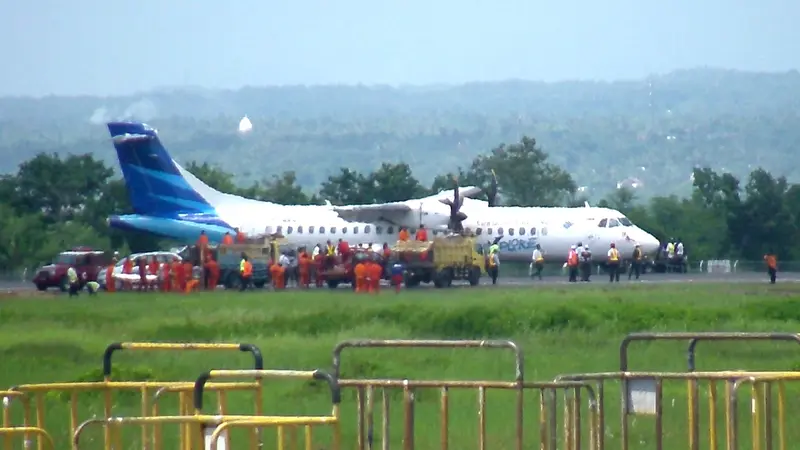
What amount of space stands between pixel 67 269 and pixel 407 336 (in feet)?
68.1

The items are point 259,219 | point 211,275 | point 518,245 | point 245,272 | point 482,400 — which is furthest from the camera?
point 259,219

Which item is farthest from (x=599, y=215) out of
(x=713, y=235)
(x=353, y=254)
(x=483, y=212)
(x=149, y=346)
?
(x=149, y=346)

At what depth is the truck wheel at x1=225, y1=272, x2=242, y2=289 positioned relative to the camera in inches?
1739

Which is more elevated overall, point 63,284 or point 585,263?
point 585,263

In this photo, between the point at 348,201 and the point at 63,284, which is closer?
the point at 63,284

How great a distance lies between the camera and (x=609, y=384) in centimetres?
1775

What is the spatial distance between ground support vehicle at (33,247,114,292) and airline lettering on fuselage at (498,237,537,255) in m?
11.5

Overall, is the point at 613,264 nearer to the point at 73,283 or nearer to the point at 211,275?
the point at 211,275

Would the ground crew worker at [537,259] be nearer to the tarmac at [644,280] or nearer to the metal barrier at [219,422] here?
the tarmac at [644,280]

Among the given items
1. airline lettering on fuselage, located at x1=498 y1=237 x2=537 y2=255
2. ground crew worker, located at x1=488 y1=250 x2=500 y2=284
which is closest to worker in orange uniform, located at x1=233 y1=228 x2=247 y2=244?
ground crew worker, located at x1=488 y1=250 x2=500 y2=284

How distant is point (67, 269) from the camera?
1714 inches

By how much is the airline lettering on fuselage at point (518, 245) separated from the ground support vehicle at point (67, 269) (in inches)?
451

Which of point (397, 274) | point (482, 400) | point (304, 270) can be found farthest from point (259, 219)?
point (482, 400)

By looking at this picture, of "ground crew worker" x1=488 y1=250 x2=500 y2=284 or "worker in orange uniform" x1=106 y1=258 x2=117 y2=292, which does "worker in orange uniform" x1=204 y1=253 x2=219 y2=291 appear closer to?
"worker in orange uniform" x1=106 y1=258 x2=117 y2=292
